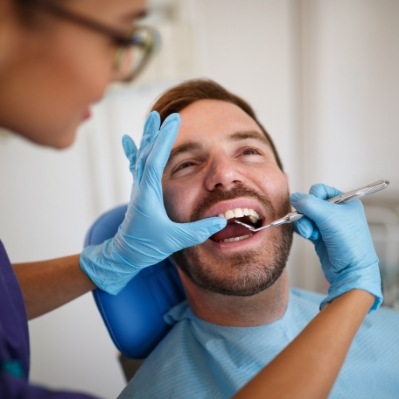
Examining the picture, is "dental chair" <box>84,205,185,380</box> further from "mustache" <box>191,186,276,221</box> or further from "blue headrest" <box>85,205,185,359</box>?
"mustache" <box>191,186,276,221</box>

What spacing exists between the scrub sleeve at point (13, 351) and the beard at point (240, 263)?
1.46ft

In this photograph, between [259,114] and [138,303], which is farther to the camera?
[259,114]

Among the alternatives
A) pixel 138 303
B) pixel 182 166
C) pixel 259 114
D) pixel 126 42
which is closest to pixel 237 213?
pixel 182 166

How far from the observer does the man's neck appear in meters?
1.03

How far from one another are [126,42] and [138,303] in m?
0.85

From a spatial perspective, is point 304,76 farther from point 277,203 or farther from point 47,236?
point 47,236

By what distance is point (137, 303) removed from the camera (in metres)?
1.14

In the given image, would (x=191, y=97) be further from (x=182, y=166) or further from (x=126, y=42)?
(x=126, y=42)

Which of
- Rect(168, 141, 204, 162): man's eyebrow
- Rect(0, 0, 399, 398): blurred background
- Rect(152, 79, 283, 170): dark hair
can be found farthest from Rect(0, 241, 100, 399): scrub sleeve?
Rect(0, 0, 399, 398): blurred background

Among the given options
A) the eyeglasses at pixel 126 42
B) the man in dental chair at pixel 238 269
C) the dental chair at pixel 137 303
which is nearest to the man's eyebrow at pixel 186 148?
the man in dental chair at pixel 238 269

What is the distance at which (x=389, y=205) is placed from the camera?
1.84 m

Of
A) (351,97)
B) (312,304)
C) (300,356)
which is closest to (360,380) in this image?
(312,304)

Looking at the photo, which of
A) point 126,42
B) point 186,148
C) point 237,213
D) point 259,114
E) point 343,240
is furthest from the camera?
point 259,114

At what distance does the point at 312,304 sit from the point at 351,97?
1108 millimetres
